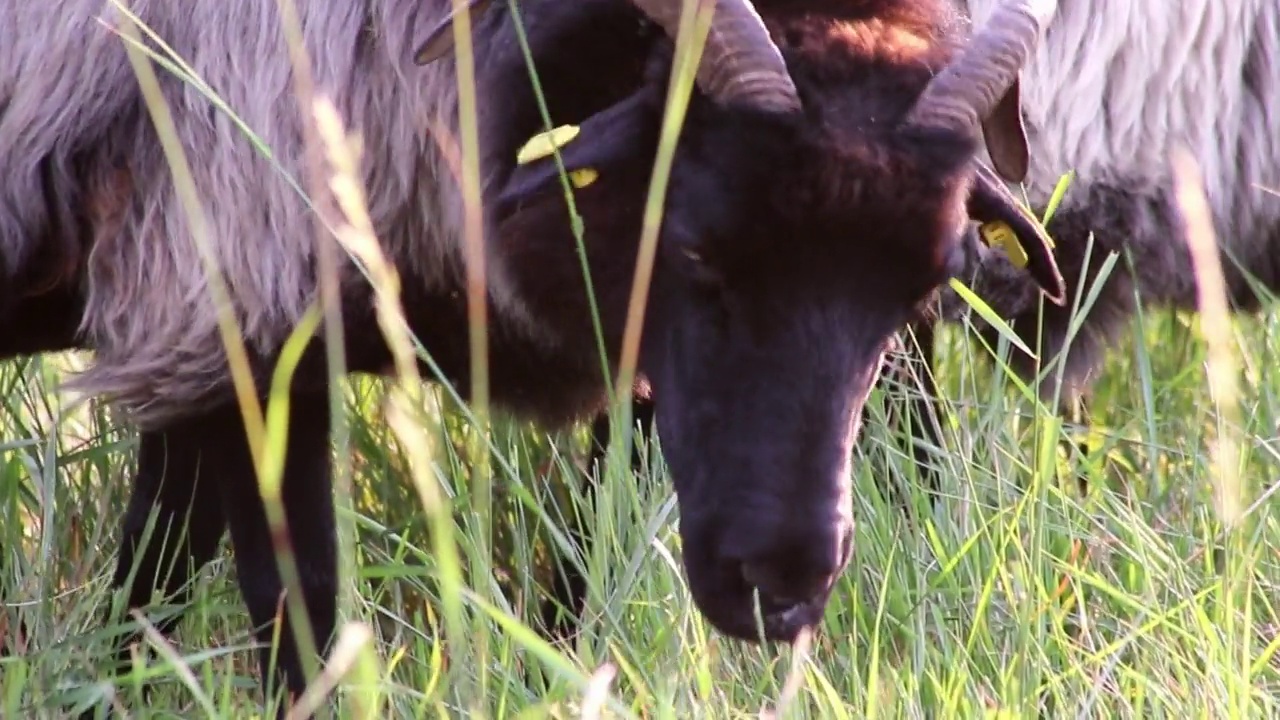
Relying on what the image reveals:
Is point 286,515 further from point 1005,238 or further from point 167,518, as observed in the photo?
point 1005,238

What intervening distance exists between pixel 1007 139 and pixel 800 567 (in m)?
0.94

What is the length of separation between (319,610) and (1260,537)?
64.6 inches

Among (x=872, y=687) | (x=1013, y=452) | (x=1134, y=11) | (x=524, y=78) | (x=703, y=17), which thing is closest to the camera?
(x=872, y=687)

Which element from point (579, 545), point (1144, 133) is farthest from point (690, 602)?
point (1144, 133)

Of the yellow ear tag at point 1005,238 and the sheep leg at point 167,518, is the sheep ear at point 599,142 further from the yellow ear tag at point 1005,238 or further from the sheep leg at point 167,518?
the sheep leg at point 167,518

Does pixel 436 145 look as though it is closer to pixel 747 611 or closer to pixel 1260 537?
pixel 747 611

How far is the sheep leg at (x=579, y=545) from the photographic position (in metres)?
3.38

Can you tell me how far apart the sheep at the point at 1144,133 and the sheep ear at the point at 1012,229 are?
817mm

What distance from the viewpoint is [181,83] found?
295cm

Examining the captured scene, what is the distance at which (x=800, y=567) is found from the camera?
2.35 m

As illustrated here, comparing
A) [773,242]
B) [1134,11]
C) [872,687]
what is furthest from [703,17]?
[1134,11]

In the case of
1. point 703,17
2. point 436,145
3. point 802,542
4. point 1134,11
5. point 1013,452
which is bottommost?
point 1013,452

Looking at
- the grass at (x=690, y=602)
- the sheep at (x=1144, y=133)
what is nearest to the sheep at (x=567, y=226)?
the grass at (x=690, y=602)

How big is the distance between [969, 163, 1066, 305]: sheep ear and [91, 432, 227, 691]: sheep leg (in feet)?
5.60
